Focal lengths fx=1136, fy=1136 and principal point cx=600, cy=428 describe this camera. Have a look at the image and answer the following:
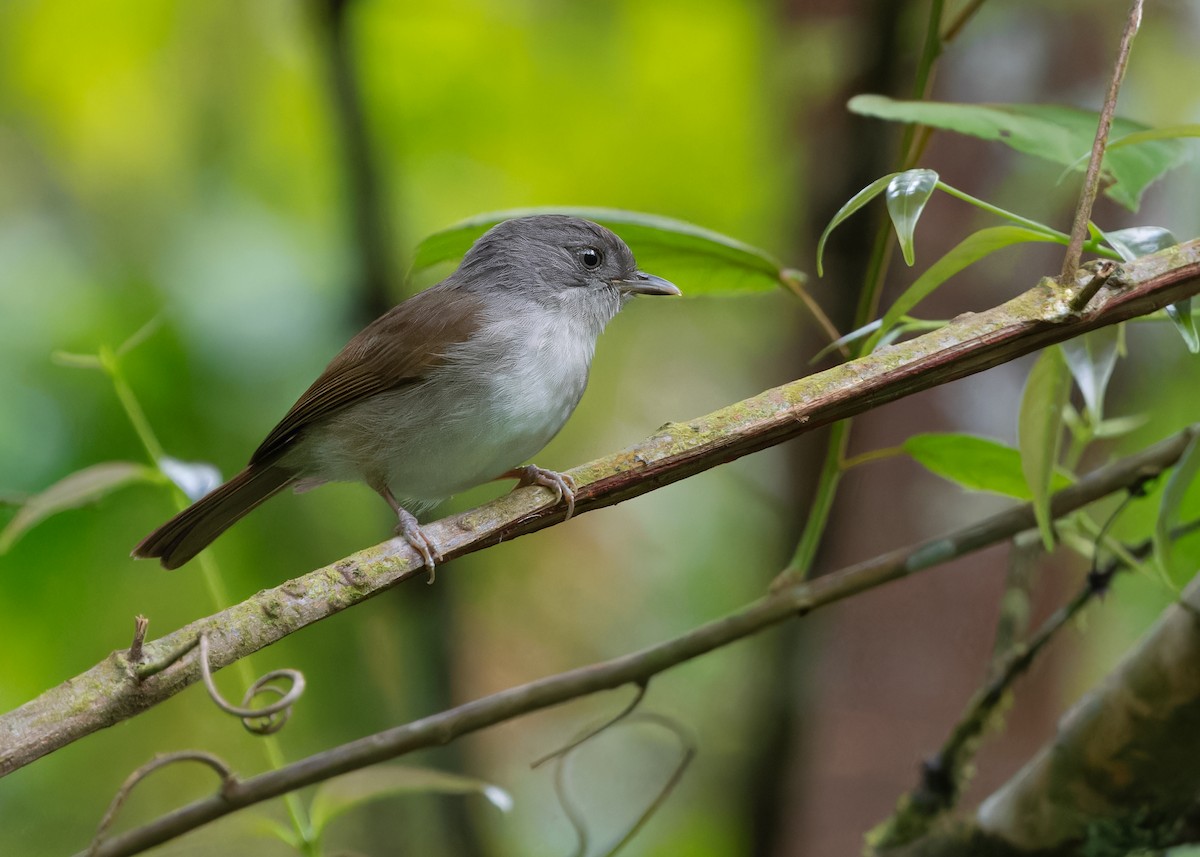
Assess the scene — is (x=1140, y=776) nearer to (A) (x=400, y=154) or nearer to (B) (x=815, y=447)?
(B) (x=815, y=447)

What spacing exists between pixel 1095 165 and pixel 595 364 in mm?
4160

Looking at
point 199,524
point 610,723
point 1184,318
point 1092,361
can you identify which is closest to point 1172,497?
point 1092,361

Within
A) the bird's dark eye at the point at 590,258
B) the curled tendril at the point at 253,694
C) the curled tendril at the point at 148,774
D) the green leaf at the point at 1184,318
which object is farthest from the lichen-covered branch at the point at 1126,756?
the bird's dark eye at the point at 590,258

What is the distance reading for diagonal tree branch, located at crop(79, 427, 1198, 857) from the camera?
209cm

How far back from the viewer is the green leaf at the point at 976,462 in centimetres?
204

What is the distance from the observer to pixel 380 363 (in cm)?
299

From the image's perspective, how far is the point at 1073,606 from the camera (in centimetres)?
234

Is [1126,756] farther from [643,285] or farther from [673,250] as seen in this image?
[643,285]

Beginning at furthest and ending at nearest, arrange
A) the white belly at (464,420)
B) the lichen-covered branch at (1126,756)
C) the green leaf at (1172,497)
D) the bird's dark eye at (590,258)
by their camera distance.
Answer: the bird's dark eye at (590,258) → the white belly at (464,420) → the lichen-covered branch at (1126,756) → the green leaf at (1172,497)

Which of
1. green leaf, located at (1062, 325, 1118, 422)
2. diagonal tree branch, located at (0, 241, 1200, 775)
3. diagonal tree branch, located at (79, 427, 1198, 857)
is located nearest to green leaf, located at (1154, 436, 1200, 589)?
green leaf, located at (1062, 325, 1118, 422)

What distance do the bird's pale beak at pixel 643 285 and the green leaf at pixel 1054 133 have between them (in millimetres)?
1319

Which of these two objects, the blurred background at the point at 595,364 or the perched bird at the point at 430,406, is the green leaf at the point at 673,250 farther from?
the blurred background at the point at 595,364

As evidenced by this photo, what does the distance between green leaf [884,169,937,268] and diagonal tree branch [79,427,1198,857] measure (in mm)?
860

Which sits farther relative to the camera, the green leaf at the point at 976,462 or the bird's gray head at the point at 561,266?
the bird's gray head at the point at 561,266
